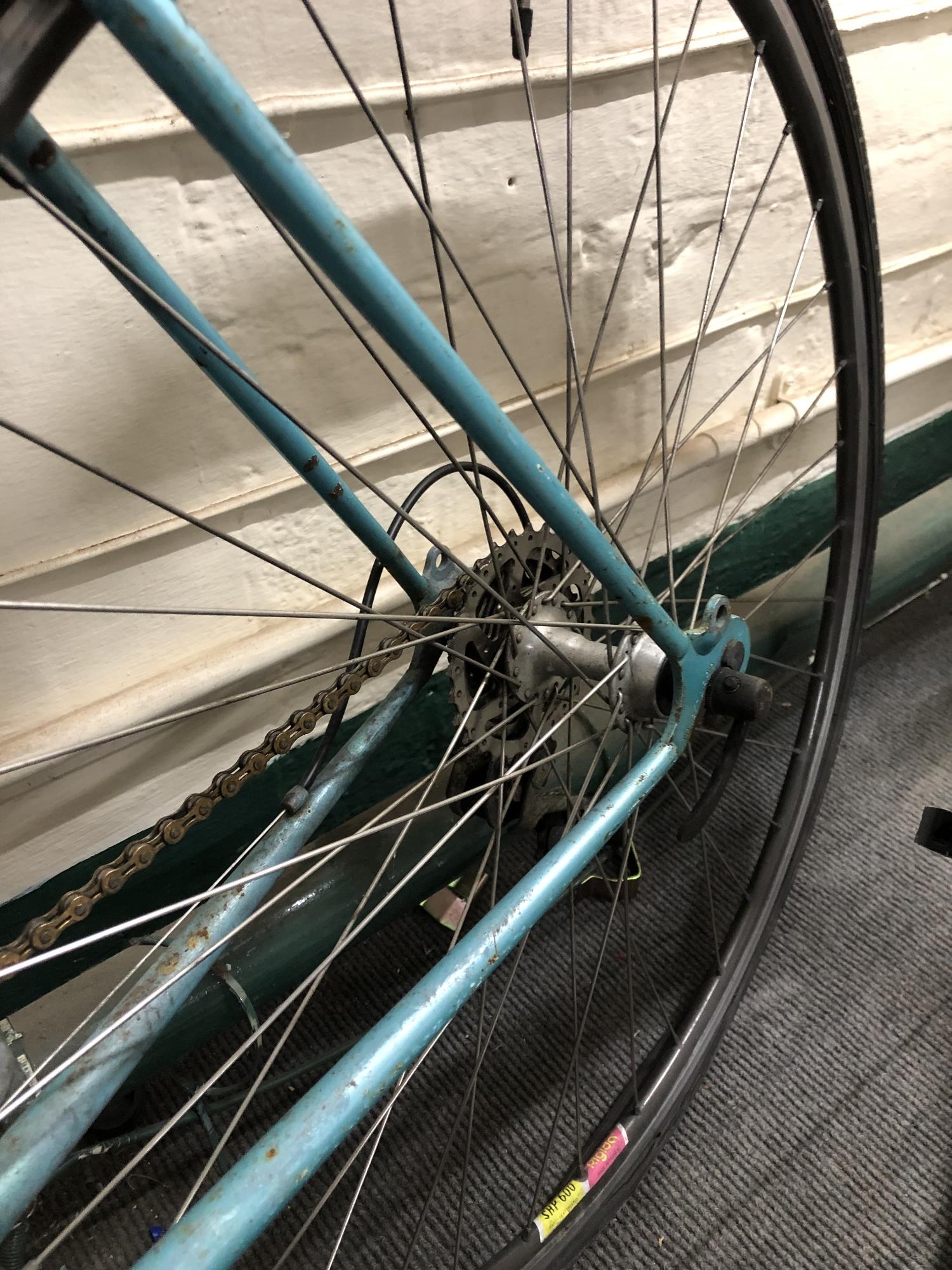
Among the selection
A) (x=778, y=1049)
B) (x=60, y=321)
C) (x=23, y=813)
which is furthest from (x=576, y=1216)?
(x=60, y=321)

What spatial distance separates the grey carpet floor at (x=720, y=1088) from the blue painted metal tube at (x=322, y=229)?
1.79 ft

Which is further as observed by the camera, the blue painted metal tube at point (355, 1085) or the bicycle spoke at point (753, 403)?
the bicycle spoke at point (753, 403)

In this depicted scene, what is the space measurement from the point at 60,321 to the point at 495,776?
1.46 feet

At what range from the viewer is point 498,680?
2.34 ft

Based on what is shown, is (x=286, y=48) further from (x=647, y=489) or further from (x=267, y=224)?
(x=647, y=489)

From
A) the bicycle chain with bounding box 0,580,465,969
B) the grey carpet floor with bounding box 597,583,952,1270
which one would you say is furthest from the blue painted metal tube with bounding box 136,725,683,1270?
the grey carpet floor with bounding box 597,583,952,1270

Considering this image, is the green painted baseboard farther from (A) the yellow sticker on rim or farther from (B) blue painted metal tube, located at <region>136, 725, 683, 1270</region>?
(A) the yellow sticker on rim

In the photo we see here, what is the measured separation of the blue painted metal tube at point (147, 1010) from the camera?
1.57 ft

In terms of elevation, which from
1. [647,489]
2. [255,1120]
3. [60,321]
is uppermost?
[60,321]

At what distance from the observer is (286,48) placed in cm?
65

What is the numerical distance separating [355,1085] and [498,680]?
312mm

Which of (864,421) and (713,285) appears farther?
(713,285)

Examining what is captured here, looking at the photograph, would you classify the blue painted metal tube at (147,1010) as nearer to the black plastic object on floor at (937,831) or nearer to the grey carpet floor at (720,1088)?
the grey carpet floor at (720,1088)

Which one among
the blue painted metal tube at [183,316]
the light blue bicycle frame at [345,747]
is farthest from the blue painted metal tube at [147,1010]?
the blue painted metal tube at [183,316]
